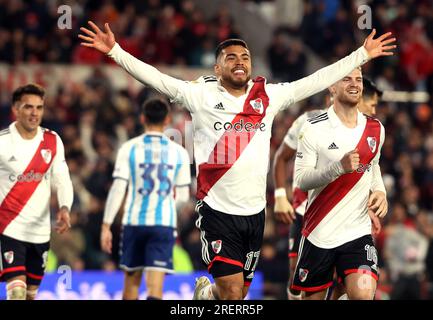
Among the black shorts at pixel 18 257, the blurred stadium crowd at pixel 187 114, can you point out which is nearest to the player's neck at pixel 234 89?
the black shorts at pixel 18 257

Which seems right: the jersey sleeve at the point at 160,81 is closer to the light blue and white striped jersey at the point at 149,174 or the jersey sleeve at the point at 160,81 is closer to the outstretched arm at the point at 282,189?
the outstretched arm at the point at 282,189

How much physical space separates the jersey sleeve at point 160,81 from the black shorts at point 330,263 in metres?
1.72

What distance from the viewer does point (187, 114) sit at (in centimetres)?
1978

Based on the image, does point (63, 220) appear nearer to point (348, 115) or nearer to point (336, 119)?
point (336, 119)

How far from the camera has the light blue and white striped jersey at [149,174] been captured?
508 inches

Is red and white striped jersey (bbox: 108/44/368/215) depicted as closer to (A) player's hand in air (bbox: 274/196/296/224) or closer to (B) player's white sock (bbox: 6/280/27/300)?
(A) player's hand in air (bbox: 274/196/296/224)

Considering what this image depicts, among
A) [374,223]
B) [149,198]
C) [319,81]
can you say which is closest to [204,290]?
[374,223]

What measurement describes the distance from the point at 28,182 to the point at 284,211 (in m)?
2.59

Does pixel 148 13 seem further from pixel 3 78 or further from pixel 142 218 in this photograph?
pixel 142 218

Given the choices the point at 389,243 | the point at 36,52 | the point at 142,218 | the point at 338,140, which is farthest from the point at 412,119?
the point at 338,140

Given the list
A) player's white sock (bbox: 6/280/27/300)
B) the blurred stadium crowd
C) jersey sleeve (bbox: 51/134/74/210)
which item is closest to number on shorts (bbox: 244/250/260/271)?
jersey sleeve (bbox: 51/134/74/210)

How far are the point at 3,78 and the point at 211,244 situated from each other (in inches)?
469

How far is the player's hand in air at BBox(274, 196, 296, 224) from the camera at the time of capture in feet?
36.9

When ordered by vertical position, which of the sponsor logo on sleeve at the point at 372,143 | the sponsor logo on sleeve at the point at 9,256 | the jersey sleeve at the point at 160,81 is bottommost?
the sponsor logo on sleeve at the point at 9,256
